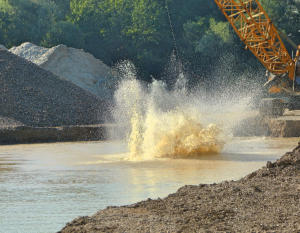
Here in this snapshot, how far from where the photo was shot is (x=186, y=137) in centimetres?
1667

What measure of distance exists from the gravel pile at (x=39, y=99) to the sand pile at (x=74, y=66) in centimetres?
1013

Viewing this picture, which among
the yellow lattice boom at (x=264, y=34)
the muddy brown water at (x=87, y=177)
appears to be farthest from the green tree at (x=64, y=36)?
the muddy brown water at (x=87, y=177)

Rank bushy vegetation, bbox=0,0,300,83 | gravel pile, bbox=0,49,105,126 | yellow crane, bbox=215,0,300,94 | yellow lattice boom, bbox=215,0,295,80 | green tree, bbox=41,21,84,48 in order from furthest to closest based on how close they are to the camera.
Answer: green tree, bbox=41,21,84,48 < bushy vegetation, bbox=0,0,300,83 < yellow lattice boom, bbox=215,0,295,80 < yellow crane, bbox=215,0,300,94 < gravel pile, bbox=0,49,105,126

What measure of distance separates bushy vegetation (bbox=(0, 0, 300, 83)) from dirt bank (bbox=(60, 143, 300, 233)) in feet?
129

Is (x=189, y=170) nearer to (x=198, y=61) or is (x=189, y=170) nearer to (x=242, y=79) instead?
(x=242, y=79)

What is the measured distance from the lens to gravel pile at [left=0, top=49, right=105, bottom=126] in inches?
1037

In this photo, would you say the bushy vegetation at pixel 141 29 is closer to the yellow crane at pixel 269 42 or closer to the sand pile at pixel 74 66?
the sand pile at pixel 74 66

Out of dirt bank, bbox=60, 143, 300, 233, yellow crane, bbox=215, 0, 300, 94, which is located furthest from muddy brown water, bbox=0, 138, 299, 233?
yellow crane, bbox=215, 0, 300, 94

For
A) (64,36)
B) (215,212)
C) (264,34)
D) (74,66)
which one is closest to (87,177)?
(215,212)

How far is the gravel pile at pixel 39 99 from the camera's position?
86.4 feet

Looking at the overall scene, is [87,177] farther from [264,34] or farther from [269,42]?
[269,42]

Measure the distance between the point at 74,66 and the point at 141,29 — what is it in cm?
1192

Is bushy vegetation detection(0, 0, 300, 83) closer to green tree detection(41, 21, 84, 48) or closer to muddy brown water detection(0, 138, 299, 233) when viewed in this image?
green tree detection(41, 21, 84, 48)

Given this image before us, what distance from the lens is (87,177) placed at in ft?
42.2
